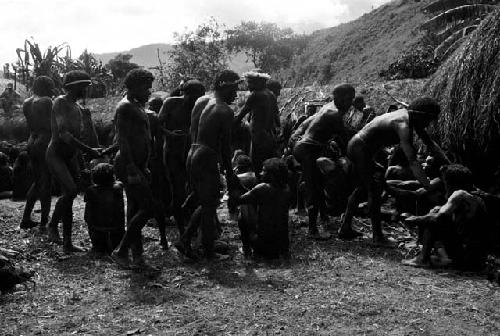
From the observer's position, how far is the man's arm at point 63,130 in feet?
22.3

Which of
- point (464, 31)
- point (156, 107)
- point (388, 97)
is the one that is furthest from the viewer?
point (464, 31)

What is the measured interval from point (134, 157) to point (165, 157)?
212 cm

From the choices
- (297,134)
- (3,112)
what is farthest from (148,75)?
(3,112)

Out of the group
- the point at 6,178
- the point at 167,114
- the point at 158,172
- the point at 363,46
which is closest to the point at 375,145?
the point at 167,114

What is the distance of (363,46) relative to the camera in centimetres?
4494

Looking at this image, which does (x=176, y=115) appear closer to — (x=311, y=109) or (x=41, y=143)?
(x=41, y=143)

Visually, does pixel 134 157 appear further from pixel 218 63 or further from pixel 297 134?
pixel 218 63

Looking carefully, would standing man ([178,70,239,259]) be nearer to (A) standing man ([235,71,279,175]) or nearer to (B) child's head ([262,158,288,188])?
(B) child's head ([262,158,288,188])

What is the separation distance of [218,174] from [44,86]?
11.5 feet

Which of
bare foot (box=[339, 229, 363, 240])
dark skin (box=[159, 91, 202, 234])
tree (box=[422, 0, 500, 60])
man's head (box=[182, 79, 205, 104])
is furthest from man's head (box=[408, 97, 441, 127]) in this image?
tree (box=[422, 0, 500, 60])

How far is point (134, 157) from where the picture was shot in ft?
19.9

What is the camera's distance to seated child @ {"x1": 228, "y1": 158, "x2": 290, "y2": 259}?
636 cm

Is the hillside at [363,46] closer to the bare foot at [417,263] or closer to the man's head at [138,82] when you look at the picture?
the bare foot at [417,263]

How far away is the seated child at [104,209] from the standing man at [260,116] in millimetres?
1870
